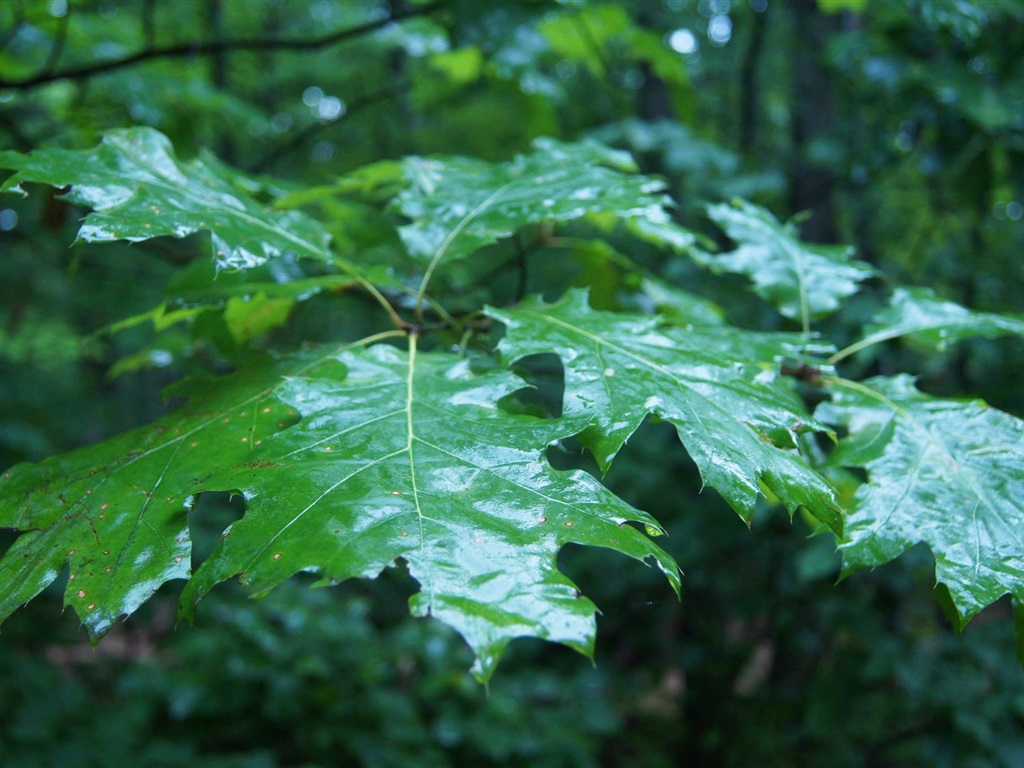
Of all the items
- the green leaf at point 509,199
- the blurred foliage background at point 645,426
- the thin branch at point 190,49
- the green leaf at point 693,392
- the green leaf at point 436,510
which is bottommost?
the blurred foliage background at point 645,426

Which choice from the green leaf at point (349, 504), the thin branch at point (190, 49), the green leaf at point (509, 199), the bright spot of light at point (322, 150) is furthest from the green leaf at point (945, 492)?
the bright spot of light at point (322, 150)

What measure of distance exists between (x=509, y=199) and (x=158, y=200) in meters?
0.50

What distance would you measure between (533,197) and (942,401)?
631mm

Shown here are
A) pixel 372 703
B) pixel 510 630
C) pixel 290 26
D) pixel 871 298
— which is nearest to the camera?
pixel 510 630

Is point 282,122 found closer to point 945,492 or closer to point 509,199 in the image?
point 509,199

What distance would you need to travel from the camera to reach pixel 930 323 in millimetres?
1205

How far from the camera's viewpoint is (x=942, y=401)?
3.20 ft

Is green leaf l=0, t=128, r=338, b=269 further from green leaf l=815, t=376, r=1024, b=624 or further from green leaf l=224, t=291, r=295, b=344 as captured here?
green leaf l=815, t=376, r=1024, b=624

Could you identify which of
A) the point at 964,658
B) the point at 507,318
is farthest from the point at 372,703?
the point at 507,318

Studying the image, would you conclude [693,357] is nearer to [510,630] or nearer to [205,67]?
[510,630]

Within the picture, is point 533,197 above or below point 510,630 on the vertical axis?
above

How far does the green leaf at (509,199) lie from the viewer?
1.08 metres

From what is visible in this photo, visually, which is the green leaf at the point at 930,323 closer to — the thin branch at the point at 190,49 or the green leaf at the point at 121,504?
the green leaf at the point at 121,504

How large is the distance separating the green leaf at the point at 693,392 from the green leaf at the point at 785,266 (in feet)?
0.95
